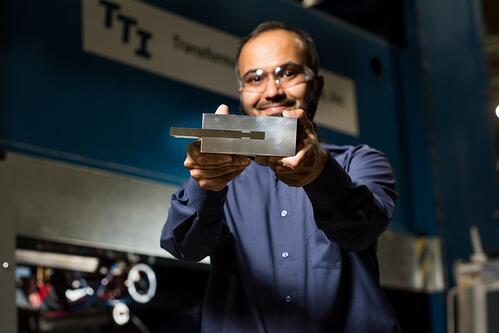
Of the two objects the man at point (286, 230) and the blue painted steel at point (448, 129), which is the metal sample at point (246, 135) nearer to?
the man at point (286, 230)

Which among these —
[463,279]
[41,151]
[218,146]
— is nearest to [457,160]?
[463,279]

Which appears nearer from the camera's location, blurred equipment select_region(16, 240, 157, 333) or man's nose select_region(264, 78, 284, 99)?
man's nose select_region(264, 78, 284, 99)

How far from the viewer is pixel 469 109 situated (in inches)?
154

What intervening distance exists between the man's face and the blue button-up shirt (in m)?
0.16

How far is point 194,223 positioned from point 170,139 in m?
1.42

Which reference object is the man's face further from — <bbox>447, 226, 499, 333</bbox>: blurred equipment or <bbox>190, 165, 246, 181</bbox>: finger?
<bbox>447, 226, 499, 333</bbox>: blurred equipment

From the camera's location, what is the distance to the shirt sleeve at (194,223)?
1.37 m

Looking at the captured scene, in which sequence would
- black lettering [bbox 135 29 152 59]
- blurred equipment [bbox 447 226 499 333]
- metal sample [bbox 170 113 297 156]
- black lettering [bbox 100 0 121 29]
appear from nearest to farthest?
metal sample [bbox 170 113 297 156]
black lettering [bbox 100 0 121 29]
black lettering [bbox 135 29 152 59]
blurred equipment [bbox 447 226 499 333]

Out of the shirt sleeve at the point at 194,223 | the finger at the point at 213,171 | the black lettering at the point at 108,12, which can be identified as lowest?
the shirt sleeve at the point at 194,223

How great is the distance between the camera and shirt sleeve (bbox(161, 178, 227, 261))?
1.37 meters

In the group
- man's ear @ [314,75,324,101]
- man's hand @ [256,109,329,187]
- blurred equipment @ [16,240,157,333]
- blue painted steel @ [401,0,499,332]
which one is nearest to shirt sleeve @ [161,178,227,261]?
man's hand @ [256,109,329,187]

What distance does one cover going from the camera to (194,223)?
4.58 feet

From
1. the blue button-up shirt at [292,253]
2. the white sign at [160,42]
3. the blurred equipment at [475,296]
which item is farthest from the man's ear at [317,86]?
the blurred equipment at [475,296]

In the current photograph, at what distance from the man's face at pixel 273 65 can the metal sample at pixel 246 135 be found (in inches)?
13.9
